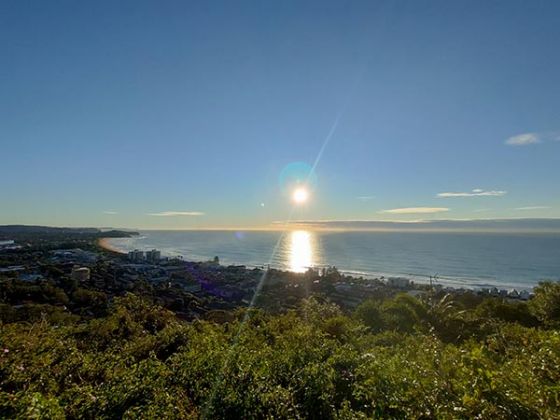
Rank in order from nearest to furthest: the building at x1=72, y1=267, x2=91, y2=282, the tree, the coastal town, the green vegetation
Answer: the green vegetation
the tree
the coastal town
the building at x1=72, y1=267, x2=91, y2=282

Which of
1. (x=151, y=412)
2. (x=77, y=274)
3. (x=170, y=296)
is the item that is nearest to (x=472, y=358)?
(x=151, y=412)

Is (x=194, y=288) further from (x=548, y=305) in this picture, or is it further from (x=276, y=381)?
(x=276, y=381)

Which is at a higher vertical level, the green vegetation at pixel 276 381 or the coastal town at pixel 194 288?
the green vegetation at pixel 276 381

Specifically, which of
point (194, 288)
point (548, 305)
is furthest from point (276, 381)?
point (194, 288)

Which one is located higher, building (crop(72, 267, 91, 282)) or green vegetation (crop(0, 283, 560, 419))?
green vegetation (crop(0, 283, 560, 419))

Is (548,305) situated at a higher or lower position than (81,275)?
higher

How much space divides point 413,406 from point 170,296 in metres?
36.4

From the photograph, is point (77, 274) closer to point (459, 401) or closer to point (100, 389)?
point (100, 389)

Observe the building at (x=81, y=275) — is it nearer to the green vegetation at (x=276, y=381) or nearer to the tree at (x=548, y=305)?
the green vegetation at (x=276, y=381)

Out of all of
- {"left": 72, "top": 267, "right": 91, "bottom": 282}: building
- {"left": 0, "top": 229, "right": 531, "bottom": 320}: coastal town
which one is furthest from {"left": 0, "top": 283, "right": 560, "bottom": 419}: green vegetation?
{"left": 72, "top": 267, "right": 91, "bottom": 282}: building

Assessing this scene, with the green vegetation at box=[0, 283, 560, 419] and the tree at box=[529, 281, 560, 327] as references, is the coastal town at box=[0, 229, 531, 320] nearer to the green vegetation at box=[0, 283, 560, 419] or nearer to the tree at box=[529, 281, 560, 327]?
the tree at box=[529, 281, 560, 327]

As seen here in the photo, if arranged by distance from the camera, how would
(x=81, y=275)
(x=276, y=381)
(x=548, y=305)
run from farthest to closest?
(x=81, y=275) → (x=548, y=305) → (x=276, y=381)

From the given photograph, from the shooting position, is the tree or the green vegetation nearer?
the green vegetation

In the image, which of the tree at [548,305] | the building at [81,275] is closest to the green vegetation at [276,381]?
the tree at [548,305]
